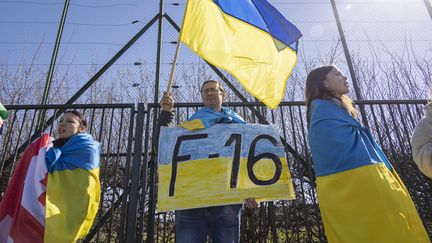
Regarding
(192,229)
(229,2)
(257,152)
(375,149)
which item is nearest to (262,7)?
(229,2)

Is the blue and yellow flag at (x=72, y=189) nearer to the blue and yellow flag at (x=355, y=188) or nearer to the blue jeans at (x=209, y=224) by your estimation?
the blue jeans at (x=209, y=224)

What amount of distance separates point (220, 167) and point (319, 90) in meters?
1.11

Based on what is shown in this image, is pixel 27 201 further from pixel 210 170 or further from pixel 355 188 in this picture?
pixel 355 188

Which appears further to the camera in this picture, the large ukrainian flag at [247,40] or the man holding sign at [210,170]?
the large ukrainian flag at [247,40]

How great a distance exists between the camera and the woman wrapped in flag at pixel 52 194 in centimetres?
252

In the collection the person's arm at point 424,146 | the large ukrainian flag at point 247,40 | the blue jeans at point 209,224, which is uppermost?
the large ukrainian flag at point 247,40

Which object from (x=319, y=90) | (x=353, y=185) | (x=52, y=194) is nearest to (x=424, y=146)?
(x=353, y=185)

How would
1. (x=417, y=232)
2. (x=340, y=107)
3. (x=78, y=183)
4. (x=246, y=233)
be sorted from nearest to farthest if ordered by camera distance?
(x=417, y=232)
(x=340, y=107)
(x=78, y=183)
(x=246, y=233)

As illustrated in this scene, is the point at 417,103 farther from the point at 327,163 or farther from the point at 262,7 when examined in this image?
the point at 327,163

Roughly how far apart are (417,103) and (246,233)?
286cm

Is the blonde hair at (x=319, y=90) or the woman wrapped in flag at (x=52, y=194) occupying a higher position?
the blonde hair at (x=319, y=90)

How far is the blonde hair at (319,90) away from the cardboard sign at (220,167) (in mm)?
646

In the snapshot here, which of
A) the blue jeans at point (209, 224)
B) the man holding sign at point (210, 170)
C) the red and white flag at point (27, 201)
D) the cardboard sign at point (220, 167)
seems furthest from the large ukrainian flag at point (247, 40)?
the red and white flag at point (27, 201)

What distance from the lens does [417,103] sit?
4.15 metres
